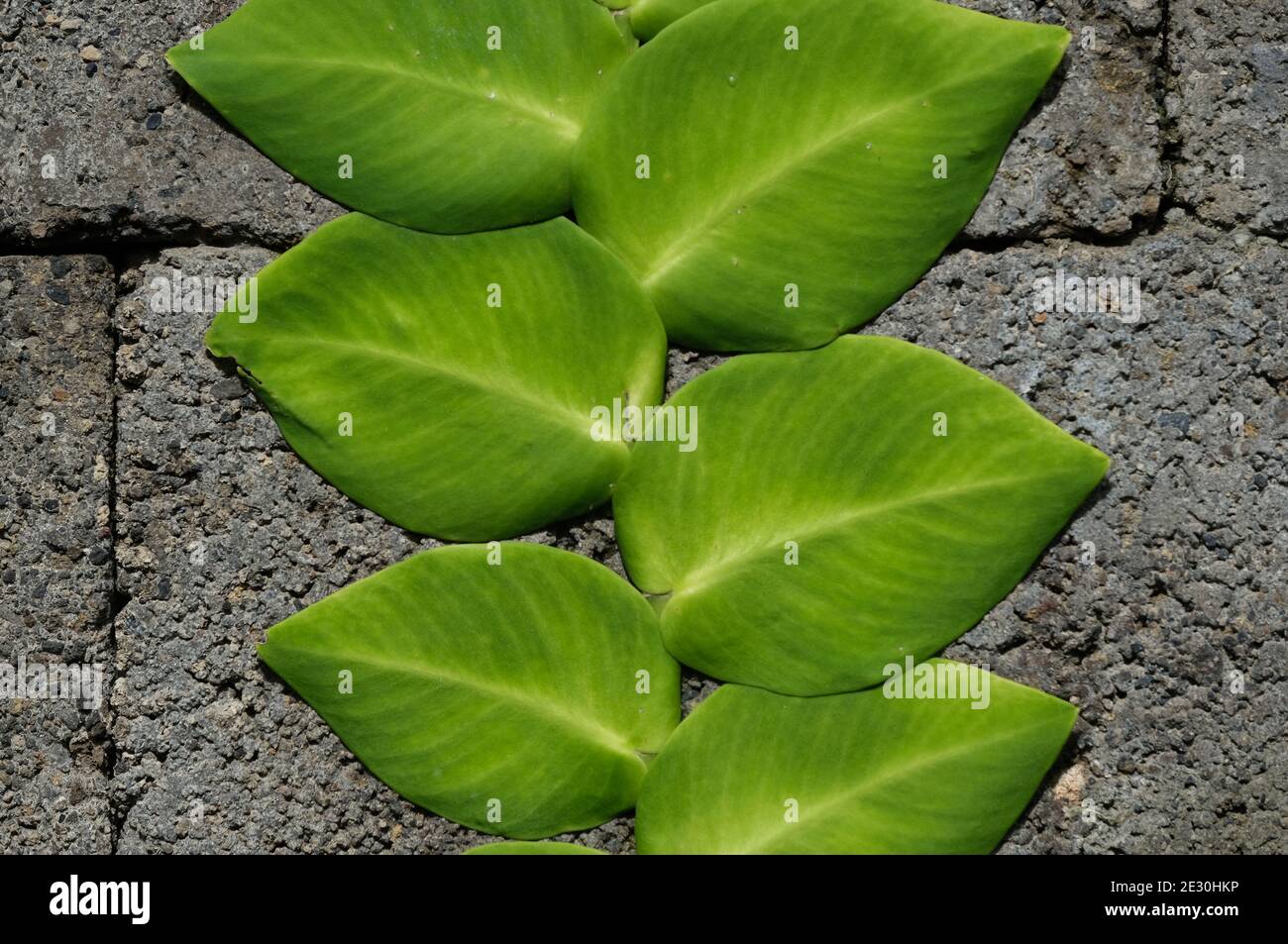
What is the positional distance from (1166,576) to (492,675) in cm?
Result: 44

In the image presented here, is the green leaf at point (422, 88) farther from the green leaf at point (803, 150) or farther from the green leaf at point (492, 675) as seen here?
the green leaf at point (492, 675)

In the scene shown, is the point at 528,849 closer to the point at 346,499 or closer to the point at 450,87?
the point at 346,499

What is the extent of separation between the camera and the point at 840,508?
0.70m

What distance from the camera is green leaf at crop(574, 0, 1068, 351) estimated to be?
70 cm

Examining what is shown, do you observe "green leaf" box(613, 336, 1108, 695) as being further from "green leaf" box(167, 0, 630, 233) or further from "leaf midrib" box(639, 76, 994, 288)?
"green leaf" box(167, 0, 630, 233)

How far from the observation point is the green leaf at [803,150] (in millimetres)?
697

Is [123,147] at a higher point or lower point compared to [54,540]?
higher

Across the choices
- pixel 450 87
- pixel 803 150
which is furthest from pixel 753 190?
pixel 450 87

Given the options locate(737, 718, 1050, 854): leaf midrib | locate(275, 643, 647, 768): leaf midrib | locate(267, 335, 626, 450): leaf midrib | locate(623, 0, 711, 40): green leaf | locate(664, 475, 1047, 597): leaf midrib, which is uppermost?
locate(623, 0, 711, 40): green leaf

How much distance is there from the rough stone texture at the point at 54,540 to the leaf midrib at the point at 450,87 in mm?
196

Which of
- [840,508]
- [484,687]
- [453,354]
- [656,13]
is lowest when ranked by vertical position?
[484,687]

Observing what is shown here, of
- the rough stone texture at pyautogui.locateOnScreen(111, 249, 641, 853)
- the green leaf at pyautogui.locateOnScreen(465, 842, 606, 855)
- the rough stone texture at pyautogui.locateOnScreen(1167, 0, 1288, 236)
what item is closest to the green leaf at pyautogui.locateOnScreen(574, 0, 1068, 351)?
the rough stone texture at pyautogui.locateOnScreen(1167, 0, 1288, 236)

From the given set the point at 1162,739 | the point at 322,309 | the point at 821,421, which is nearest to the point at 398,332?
the point at 322,309

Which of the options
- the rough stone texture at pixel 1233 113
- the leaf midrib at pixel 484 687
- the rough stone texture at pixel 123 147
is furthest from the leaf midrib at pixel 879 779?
the rough stone texture at pixel 123 147
